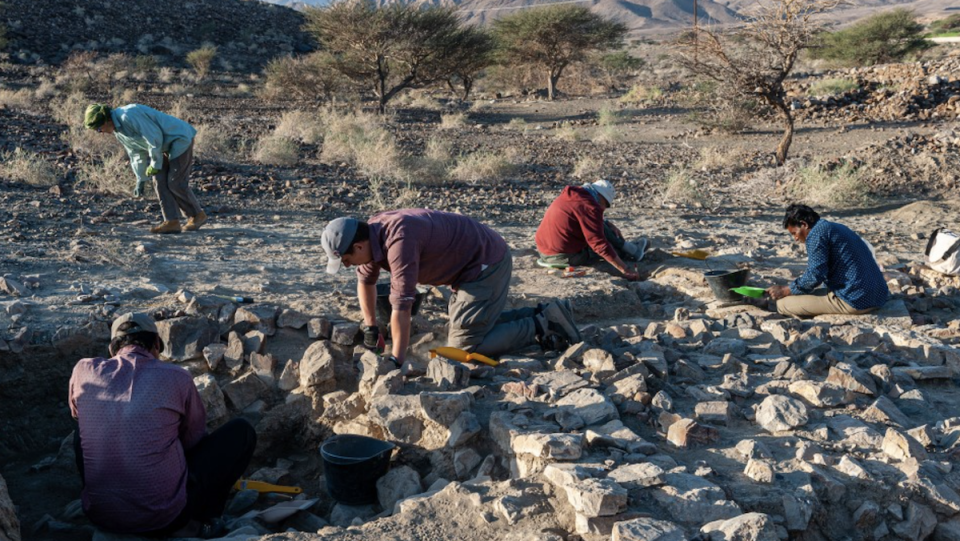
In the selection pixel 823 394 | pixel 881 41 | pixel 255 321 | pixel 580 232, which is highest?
pixel 881 41

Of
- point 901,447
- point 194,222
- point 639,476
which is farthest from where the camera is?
point 194,222

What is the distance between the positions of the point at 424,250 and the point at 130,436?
1.76 m

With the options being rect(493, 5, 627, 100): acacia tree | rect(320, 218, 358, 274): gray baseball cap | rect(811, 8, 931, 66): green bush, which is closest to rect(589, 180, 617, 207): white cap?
rect(320, 218, 358, 274): gray baseball cap

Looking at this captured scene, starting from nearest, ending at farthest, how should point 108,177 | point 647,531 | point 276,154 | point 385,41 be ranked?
point 647,531, point 108,177, point 276,154, point 385,41

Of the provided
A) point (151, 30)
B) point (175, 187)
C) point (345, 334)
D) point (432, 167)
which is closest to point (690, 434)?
point (345, 334)

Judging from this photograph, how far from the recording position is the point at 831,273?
5828mm

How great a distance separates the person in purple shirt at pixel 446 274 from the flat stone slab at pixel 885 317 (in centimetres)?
217

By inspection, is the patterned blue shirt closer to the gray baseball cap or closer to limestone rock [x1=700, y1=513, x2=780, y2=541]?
limestone rock [x1=700, y1=513, x2=780, y2=541]

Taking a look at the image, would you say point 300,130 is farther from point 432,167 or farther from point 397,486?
point 397,486

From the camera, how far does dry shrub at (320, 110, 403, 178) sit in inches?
416

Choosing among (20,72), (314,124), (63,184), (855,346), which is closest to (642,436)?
(855,346)

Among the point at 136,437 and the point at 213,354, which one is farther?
the point at 213,354

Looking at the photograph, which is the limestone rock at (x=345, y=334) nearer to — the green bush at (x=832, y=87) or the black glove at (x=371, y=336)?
the black glove at (x=371, y=336)

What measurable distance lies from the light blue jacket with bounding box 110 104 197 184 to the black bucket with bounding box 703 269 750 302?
4.47 metres
